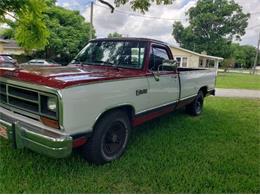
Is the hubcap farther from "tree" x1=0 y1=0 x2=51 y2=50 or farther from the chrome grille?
"tree" x1=0 y1=0 x2=51 y2=50

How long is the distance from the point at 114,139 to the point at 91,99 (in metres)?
0.99

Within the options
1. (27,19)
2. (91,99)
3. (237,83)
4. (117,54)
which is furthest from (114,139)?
(237,83)

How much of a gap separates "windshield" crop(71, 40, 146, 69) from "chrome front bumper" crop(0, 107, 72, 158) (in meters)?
1.83

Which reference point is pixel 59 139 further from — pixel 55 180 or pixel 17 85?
pixel 17 85

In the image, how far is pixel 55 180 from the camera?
3.05m

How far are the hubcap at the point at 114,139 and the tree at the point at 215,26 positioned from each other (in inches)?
1582

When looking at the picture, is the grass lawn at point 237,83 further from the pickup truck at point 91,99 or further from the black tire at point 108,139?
the black tire at point 108,139

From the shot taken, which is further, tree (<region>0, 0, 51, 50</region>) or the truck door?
tree (<region>0, 0, 51, 50</region>)

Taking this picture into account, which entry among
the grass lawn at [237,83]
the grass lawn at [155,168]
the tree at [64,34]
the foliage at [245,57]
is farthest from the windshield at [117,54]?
the foliage at [245,57]

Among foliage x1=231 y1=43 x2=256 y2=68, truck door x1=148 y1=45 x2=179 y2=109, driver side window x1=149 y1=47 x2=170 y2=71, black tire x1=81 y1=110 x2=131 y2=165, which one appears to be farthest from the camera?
foliage x1=231 y1=43 x2=256 y2=68

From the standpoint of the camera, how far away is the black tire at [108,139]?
3258mm

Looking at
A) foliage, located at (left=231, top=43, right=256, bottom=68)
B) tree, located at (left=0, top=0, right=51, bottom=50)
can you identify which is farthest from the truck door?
foliage, located at (left=231, top=43, right=256, bottom=68)

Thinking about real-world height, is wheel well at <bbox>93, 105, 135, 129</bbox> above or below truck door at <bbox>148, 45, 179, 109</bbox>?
below

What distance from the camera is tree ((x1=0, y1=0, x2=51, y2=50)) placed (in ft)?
17.2
